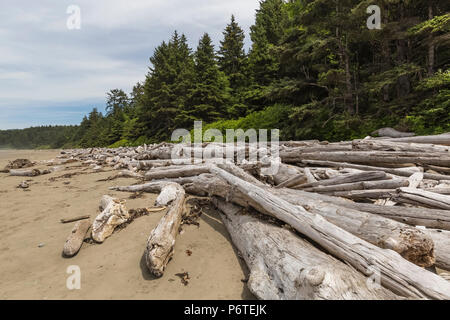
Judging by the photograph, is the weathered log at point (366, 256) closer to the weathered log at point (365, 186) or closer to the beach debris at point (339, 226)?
the beach debris at point (339, 226)

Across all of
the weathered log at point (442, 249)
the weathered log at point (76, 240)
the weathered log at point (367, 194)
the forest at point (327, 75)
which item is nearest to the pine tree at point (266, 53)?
the forest at point (327, 75)

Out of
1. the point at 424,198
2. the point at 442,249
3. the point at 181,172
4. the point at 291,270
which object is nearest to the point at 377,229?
the point at 442,249

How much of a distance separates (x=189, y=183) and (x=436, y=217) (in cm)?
420

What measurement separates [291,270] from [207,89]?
2345cm

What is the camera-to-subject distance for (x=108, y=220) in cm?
343

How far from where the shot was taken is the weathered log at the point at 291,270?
1.58m

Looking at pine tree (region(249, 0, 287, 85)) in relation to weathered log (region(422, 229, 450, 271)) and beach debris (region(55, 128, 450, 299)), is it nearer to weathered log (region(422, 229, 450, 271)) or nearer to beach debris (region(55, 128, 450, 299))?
beach debris (region(55, 128, 450, 299))

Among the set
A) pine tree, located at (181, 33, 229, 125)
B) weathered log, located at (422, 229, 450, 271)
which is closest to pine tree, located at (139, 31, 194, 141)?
pine tree, located at (181, 33, 229, 125)

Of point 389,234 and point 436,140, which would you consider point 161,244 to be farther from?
point 436,140

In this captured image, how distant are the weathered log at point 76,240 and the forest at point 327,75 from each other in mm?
10825

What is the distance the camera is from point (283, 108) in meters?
14.6

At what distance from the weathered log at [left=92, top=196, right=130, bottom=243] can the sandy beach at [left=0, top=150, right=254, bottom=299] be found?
0.39 ft

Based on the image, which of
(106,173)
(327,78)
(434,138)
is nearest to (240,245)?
(434,138)

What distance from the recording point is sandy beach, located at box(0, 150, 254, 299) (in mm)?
2180
